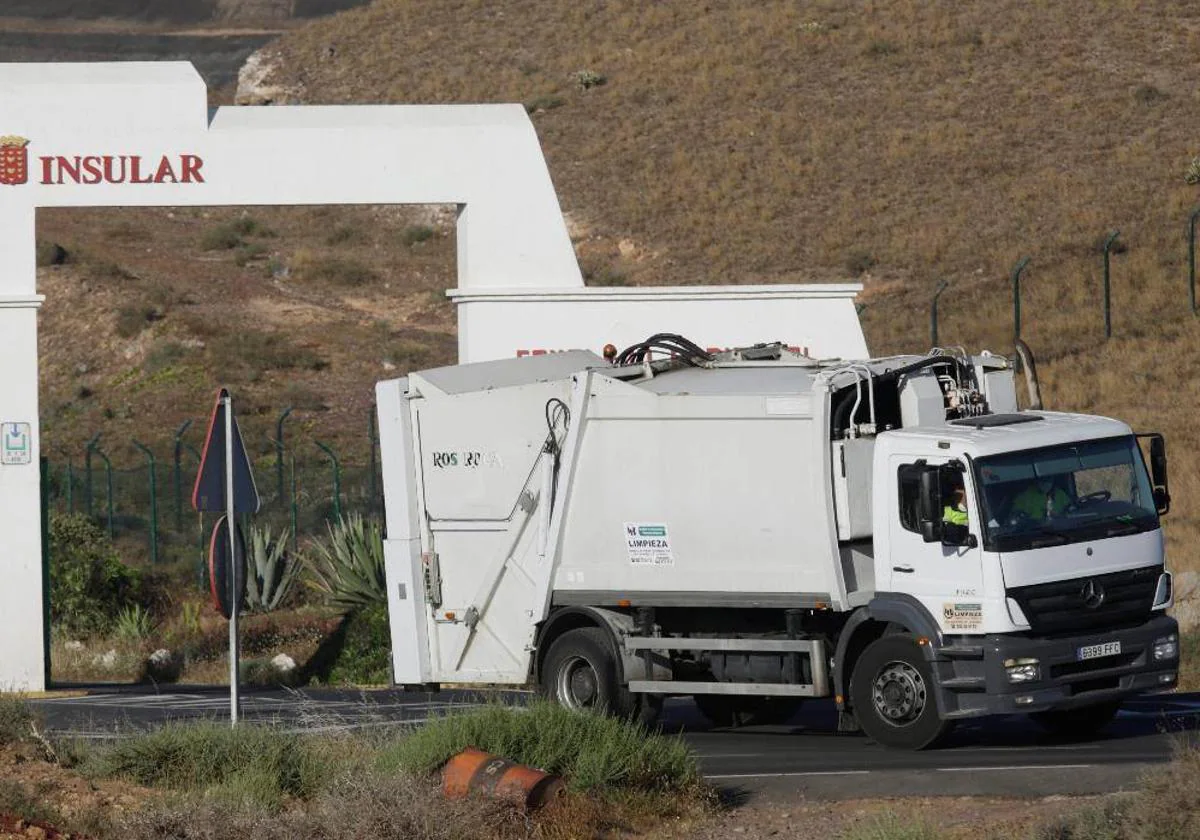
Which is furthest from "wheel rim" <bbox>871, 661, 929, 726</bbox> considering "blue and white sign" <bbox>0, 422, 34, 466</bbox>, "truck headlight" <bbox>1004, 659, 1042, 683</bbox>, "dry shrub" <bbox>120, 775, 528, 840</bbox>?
"blue and white sign" <bbox>0, 422, 34, 466</bbox>

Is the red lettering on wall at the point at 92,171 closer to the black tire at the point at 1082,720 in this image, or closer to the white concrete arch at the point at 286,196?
the white concrete arch at the point at 286,196

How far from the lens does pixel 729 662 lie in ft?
52.6

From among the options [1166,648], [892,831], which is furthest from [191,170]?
[892,831]

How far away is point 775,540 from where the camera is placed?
15641 mm

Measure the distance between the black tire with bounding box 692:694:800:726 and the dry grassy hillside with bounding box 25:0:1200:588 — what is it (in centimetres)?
2093

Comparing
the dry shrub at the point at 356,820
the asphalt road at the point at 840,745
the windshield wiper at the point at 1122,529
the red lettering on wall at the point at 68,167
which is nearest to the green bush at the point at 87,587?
the asphalt road at the point at 840,745

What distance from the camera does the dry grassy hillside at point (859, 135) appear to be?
159 ft

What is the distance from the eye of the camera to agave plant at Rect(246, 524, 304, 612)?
29.8 metres

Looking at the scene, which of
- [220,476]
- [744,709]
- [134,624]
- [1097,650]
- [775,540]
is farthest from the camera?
[134,624]

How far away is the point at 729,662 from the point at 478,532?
250cm

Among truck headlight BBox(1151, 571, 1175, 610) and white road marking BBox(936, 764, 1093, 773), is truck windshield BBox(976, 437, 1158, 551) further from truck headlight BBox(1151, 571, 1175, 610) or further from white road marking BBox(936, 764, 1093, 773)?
white road marking BBox(936, 764, 1093, 773)

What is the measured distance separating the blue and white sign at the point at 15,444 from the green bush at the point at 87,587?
7424mm

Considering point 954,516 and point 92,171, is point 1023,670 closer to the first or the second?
point 954,516

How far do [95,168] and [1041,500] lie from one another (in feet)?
38.9
